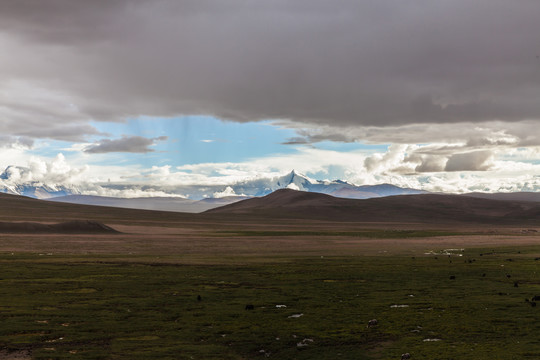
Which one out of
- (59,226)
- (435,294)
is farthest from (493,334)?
(59,226)

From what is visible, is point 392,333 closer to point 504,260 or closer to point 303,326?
point 303,326

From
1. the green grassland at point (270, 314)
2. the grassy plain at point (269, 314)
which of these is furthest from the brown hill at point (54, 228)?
the green grassland at point (270, 314)

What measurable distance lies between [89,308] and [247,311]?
33.1ft

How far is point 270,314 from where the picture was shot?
31.1m

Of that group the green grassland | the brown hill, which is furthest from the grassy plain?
the brown hill

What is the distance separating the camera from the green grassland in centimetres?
2342

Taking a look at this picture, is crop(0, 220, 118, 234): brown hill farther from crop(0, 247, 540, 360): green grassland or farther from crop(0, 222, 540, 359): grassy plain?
crop(0, 247, 540, 360): green grassland

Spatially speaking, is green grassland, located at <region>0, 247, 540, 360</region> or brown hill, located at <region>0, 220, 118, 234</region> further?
brown hill, located at <region>0, 220, 118, 234</region>

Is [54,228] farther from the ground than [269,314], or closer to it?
closer to it

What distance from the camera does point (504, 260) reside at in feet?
214

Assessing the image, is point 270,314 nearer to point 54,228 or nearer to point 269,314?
point 269,314

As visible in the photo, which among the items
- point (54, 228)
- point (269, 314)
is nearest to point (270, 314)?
point (269, 314)

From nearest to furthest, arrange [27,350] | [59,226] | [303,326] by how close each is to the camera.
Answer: [27,350] → [303,326] → [59,226]

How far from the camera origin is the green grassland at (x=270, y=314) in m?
23.4
